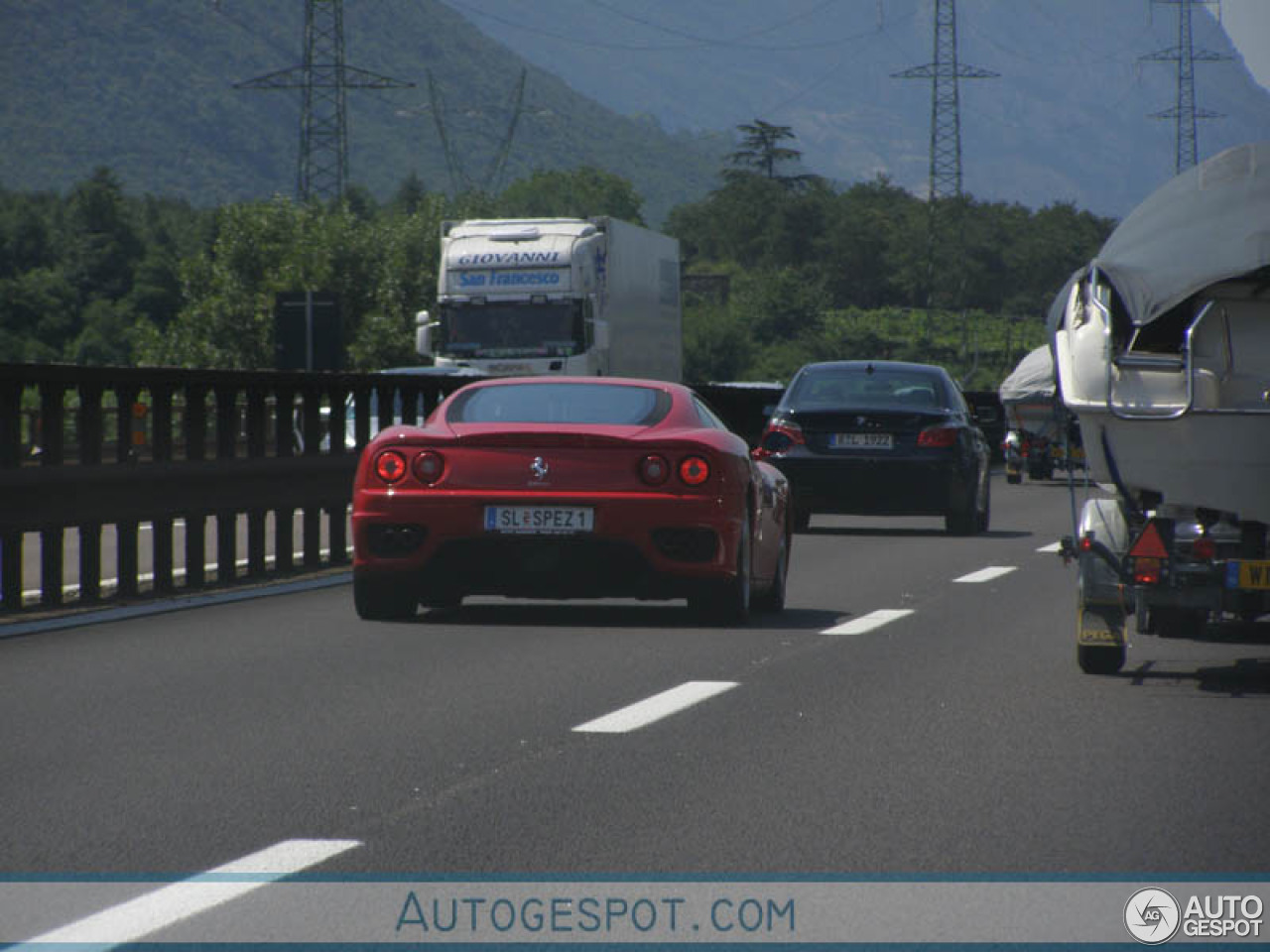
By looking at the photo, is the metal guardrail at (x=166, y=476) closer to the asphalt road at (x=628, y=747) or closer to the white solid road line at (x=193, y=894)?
the asphalt road at (x=628, y=747)

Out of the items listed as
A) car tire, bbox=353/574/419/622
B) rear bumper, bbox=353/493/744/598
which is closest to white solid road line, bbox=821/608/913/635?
rear bumper, bbox=353/493/744/598

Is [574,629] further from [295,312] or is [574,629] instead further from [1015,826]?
[295,312]

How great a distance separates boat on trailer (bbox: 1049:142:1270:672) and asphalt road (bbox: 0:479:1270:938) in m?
0.47

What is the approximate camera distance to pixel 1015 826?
20.6 ft

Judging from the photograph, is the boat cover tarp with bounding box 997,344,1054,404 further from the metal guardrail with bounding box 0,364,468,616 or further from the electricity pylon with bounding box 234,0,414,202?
the electricity pylon with bounding box 234,0,414,202

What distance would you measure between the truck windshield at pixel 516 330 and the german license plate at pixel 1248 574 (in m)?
26.2

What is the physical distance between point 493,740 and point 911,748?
1.31 m

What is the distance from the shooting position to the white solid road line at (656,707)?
8117 millimetres

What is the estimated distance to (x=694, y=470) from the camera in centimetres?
1180

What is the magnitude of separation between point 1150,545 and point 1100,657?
853mm

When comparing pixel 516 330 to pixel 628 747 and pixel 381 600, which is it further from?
pixel 628 747

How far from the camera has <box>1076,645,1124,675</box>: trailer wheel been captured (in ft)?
32.2

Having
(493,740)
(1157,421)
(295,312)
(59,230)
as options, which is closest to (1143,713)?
(1157,421)

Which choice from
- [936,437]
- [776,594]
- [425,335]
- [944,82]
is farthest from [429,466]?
[944,82]
